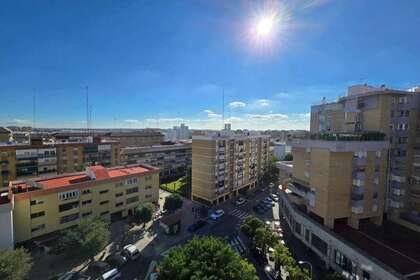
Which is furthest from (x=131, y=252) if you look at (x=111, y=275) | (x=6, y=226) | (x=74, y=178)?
(x=74, y=178)

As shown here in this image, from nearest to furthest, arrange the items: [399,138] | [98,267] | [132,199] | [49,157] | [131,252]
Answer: [98,267] < [131,252] < [399,138] < [132,199] < [49,157]

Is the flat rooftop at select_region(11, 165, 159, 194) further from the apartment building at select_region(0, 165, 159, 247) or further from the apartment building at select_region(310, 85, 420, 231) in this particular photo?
the apartment building at select_region(310, 85, 420, 231)

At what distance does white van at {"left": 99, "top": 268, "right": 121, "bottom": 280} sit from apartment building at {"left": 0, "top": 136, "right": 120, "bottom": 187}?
39.2 meters

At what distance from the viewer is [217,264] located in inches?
798

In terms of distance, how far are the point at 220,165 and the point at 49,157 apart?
4327 cm

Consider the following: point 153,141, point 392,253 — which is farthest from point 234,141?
point 153,141

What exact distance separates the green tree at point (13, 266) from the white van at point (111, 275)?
8305 millimetres

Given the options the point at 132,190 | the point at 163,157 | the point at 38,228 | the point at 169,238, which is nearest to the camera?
the point at 38,228

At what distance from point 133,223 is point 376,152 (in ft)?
142

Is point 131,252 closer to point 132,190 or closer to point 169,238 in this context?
point 169,238

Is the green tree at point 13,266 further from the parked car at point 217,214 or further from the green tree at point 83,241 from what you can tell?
the parked car at point 217,214

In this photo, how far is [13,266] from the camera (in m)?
23.0

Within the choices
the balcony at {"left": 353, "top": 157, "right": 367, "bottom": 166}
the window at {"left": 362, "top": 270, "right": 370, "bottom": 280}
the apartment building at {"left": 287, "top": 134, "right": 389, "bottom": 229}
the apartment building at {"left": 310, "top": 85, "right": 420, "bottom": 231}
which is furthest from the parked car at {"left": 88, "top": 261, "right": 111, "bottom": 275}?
the apartment building at {"left": 310, "top": 85, "right": 420, "bottom": 231}

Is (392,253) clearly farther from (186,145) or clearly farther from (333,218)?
(186,145)
